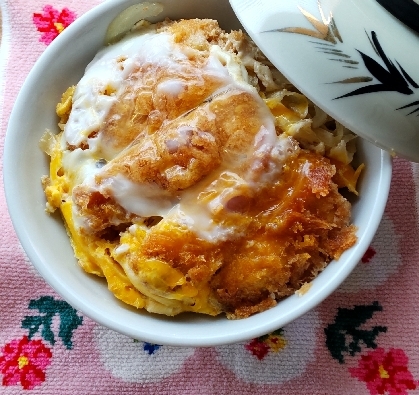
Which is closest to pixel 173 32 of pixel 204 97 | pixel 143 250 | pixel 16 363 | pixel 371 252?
pixel 204 97

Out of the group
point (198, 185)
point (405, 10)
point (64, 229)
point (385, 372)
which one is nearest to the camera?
point (405, 10)

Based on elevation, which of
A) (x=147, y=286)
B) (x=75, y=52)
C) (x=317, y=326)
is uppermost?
(x=75, y=52)

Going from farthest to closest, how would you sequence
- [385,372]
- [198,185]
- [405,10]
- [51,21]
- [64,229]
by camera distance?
[51,21]
[385,372]
[64,229]
[198,185]
[405,10]

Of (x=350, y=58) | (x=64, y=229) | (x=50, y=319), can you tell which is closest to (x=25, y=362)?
(x=50, y=319)

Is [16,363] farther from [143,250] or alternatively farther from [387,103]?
[387,103]

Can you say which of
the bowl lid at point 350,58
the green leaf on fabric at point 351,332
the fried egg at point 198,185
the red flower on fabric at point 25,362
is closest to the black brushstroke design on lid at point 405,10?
the bowl lid at point 350,58

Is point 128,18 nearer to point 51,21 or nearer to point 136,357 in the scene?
point 51,21
